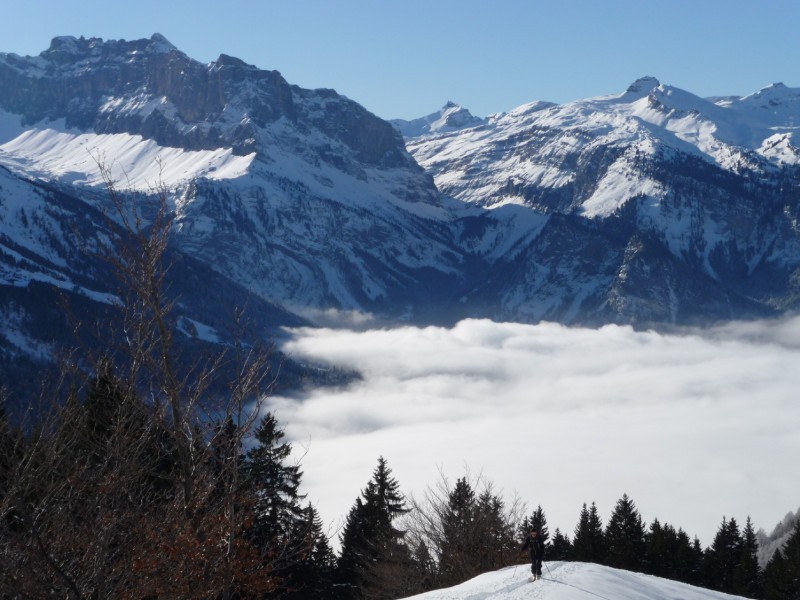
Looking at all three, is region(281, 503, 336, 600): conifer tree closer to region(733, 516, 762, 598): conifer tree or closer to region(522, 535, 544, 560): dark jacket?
region(522, 535, 544, 560): dark jacket

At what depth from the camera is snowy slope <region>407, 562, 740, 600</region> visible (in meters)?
29.1

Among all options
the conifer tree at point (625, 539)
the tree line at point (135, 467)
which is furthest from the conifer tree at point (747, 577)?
the tree line at point (135, 467)

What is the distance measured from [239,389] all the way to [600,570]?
2215 centimetres

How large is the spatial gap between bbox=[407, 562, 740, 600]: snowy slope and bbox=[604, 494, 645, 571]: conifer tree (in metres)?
34.5

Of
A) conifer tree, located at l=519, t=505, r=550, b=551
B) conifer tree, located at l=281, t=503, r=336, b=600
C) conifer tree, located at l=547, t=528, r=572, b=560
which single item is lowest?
A: conifer tree, located at l=281, t=503, r=336, b=600

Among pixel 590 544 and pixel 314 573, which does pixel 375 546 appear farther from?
pixel 590 544

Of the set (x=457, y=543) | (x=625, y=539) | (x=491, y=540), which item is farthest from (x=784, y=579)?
(x=457, y=543)

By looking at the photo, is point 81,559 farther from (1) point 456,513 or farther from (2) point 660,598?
(1) point 456,513

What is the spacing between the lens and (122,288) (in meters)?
17.7

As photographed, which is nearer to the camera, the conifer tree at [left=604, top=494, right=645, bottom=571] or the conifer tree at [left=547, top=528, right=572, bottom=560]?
the conifer tree at [left=604, top=494, right=645, bottom=571]

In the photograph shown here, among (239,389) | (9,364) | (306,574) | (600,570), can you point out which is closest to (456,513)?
(306,574)

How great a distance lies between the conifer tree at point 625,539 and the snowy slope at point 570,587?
34.5m

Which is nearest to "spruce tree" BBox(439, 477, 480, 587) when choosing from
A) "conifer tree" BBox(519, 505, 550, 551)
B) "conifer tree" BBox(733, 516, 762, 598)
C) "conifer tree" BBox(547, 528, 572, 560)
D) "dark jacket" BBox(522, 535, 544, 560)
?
"conifer tree" BBox(519, 505, 550, 551)

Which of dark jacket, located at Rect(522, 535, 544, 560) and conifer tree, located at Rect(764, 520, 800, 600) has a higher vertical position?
dark jacket, located at Rect(522, 535, 544, 560)
